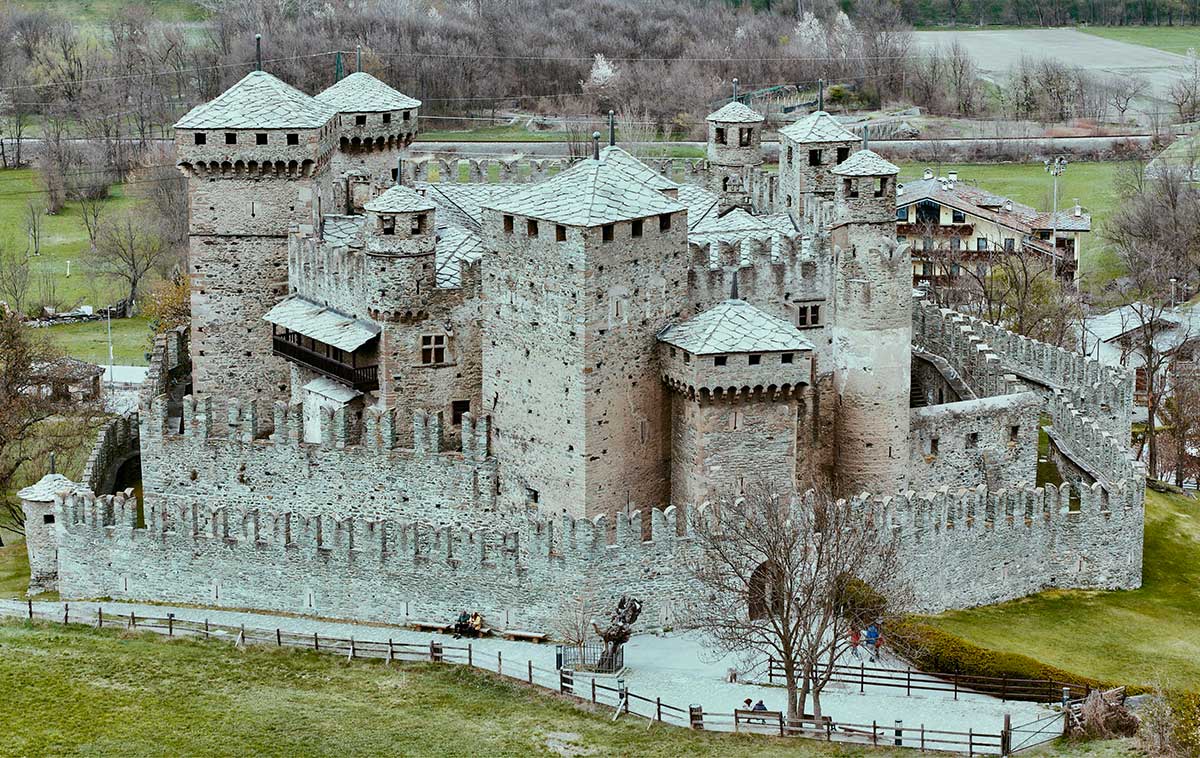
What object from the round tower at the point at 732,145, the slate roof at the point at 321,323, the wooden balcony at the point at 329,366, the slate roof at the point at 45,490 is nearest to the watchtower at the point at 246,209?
the slate roof at the point at 321,323

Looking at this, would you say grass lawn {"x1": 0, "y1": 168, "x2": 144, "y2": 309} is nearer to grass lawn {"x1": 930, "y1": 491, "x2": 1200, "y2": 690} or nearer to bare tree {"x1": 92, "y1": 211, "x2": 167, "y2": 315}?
bare tree {"x1": 92, "y1": 211, "x2": 167, "y2": 315}

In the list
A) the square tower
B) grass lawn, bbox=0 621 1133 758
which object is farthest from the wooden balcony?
grass lawn, bbox=0 621 1133 758

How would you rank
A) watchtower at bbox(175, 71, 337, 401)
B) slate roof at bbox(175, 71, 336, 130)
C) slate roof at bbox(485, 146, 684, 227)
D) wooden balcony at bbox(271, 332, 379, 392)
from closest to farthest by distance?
slate roof at bbox(485, 146, 684, 227), wooden balcony at bbox(271, 332, 379, 392), slate roof at bbox(175, 71, 336, 130), watchtower at bbox(175, 71, 337, 401)

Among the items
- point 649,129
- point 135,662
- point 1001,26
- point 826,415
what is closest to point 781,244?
point 826,415

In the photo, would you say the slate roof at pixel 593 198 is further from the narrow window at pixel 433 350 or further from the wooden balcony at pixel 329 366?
the wooden balcony at pixel 329 366

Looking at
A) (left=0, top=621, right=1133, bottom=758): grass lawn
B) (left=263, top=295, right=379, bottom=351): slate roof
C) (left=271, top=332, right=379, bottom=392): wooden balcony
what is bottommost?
(left=0, top=621, right=1133, bottom=758): grass lawn

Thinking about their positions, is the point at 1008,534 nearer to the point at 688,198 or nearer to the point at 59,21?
the point at 688,198

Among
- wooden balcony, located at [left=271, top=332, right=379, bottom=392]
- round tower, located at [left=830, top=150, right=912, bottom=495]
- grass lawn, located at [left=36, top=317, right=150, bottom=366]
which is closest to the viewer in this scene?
round tower, located at [left=830, top=150, right=912, bottom=495]

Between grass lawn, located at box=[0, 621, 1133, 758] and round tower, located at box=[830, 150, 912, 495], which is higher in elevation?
round tower, located at box=[830, 150, 912, 495]

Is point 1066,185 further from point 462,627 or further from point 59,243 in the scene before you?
point 462,627
